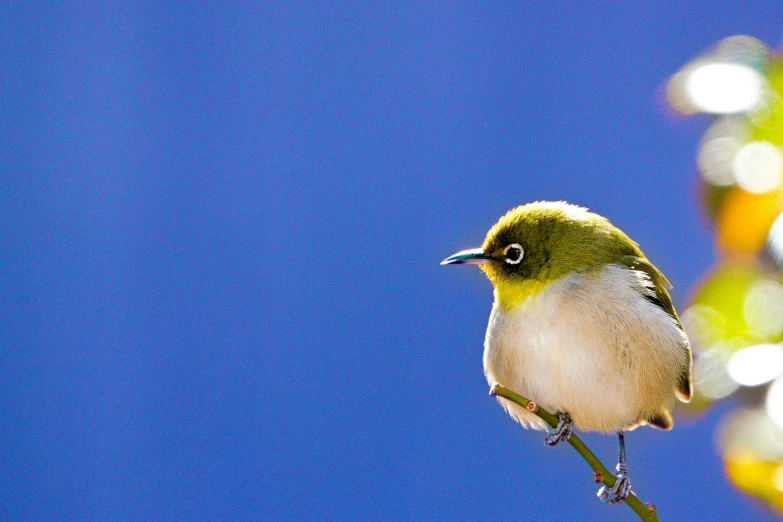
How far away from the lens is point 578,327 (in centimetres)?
139

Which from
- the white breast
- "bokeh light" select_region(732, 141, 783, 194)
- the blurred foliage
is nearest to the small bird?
the white breast

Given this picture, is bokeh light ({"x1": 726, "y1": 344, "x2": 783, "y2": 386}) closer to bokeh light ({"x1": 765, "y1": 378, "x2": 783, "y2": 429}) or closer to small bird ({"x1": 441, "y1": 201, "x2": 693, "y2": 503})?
bokeh light ({"x1": 765, "y1": 378, "x2": 783, "y2": 429})

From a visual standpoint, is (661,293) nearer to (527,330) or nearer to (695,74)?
(527,330)

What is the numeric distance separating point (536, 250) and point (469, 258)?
0.52ft

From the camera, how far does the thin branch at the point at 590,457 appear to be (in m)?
1.01

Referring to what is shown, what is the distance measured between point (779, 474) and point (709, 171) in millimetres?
455

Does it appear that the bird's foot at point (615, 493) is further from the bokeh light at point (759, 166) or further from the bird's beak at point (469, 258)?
the bokeh light at point (759, 166)

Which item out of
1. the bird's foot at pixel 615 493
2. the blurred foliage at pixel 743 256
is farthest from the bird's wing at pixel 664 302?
the blurred foliage at pixel 743 256

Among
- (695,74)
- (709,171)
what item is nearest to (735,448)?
(709,171)

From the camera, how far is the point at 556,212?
5.12ft

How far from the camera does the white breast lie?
1.39 m

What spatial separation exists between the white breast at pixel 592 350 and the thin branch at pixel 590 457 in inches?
11.8

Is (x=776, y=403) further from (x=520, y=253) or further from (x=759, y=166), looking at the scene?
Answer: (x=520, y=253)

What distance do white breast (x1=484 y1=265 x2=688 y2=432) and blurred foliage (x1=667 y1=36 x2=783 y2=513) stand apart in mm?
297
